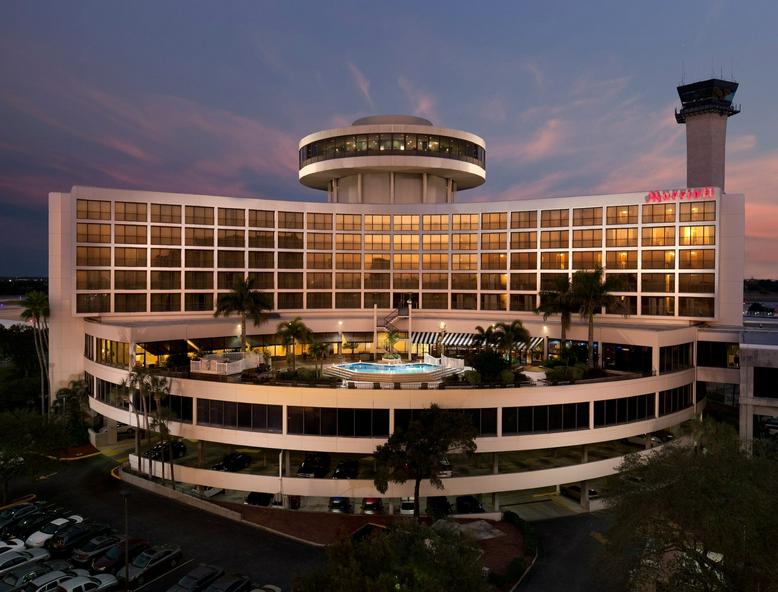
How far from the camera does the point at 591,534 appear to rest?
43500 millimetres

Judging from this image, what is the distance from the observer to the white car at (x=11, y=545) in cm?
3744

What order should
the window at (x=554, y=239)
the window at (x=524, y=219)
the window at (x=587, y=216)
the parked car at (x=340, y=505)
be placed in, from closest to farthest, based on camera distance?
the parked car at (x=340, y=505) < the window at (x=587, y=216) < the window at (x=554, y=239) < the window at (x=524, y=219)

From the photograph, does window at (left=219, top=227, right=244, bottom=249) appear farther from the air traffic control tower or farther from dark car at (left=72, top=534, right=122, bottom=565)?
the air traffic control tower

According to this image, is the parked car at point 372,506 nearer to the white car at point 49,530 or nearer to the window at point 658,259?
the white car at point 49,530

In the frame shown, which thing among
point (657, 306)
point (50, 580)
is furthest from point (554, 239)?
point (50, 580)

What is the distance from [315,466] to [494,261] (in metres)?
47.7

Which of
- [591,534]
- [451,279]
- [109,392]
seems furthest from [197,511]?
[451,279]

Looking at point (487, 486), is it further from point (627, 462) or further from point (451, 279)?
point (451, 279)

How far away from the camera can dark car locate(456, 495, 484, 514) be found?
45500 mm

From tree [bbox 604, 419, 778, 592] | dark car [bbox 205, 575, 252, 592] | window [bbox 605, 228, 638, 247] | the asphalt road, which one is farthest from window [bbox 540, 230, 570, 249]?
dark car [bbox 205, 575, 252, 592]

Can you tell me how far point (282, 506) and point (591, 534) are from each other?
25.5 m

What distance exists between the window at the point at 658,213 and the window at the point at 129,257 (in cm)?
6910

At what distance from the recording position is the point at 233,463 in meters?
49.0

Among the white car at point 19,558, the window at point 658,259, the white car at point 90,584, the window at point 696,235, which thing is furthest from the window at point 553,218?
the white car at point 19,558
